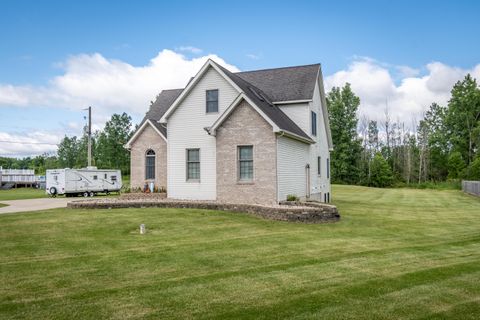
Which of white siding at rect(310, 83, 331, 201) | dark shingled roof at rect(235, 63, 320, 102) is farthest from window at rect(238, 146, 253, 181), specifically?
white siding at rect(310, 83, 331, 201)

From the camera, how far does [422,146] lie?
221 ft

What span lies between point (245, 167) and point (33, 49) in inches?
519

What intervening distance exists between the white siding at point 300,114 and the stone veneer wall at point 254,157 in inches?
191

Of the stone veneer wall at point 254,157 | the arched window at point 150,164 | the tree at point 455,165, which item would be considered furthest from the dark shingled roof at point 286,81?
the tree at point 455,165

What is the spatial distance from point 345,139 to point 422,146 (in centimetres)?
1566

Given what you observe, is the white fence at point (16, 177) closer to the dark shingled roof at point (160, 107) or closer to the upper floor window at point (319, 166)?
the dark shingled roof at point (160, 107)

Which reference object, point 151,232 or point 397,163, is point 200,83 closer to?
point 151,232

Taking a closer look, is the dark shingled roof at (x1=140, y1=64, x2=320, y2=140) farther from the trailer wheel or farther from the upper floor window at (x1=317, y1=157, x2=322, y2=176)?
the trailer wheel

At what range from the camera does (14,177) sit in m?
56.1

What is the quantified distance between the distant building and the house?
39.9 m

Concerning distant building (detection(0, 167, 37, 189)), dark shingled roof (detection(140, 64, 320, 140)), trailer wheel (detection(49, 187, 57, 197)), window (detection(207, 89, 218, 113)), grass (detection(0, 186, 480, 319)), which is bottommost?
grass (detection(0, 186, 480, 319))

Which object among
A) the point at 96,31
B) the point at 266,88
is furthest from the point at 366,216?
the point at 96,31

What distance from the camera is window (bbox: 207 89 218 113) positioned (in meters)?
20.3

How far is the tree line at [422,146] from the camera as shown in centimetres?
6175
